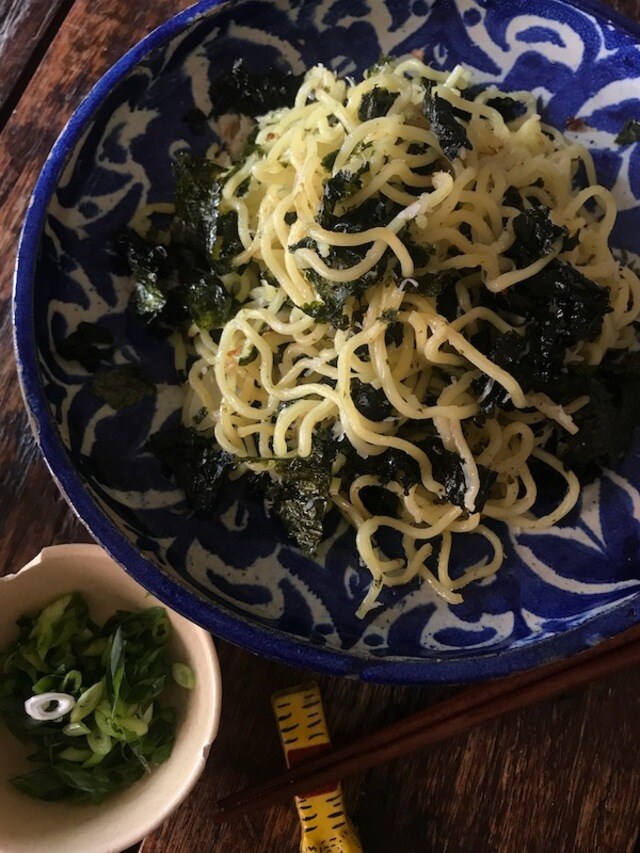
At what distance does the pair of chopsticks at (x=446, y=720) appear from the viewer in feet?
7.07

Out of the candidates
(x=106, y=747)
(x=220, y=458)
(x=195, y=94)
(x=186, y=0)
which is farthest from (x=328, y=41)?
(x=106, y=747)

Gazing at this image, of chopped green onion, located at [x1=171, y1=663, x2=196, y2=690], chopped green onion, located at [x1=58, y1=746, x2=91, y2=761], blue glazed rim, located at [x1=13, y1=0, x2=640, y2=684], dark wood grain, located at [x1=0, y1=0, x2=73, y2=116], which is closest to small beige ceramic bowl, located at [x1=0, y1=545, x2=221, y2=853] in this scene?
chopped green onion, located at [x1=171, y1=663, x2=196, y2=690]

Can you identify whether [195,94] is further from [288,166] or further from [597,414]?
[597,414]

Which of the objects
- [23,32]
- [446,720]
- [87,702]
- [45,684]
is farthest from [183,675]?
[23,32]

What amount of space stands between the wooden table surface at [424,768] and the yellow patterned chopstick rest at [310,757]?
6 cm

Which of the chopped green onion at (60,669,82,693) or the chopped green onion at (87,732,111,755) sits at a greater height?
the chopped green onion at (60,669,82,693)

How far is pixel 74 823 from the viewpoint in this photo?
2.13 m

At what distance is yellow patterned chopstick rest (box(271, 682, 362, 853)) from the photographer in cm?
221

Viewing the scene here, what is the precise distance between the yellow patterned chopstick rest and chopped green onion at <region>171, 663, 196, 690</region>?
26cm

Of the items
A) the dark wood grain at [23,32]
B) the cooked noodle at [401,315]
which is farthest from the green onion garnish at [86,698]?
the dark wood grain at [23,32]

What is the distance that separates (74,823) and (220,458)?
1.11 m

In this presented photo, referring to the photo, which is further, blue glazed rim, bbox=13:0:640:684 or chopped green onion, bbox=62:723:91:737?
chopped green onion, bbox=62:723:91:737

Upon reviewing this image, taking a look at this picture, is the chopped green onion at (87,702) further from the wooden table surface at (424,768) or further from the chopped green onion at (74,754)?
the wooden table surface at (424,768)

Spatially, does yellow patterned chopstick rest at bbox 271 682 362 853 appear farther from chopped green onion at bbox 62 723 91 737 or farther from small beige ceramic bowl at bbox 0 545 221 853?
chopped green onion at bbox 62 723 91 737
